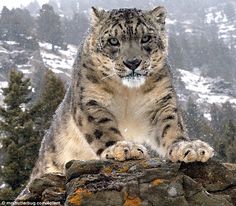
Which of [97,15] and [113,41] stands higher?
[97,15]

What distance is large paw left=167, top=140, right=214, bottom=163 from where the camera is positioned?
6859 mm

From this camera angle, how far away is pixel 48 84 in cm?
3869

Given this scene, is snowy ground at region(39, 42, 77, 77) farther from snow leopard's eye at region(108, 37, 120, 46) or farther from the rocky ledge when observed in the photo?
the rocky ledge

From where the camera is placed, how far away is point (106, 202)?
21.1 feet

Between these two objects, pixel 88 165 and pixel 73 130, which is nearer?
pixel 88 165

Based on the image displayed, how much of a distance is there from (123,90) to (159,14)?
1809 millimetres

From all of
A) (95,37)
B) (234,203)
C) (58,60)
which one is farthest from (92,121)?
(58,60)

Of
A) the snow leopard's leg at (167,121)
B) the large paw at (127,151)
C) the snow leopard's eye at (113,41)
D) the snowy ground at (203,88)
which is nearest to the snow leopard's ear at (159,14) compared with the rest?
the snow leopard's eye at (113,41)

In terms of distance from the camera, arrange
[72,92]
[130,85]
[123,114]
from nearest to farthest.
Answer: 1. [130,85]
2. [123,114]
3. [72,92]

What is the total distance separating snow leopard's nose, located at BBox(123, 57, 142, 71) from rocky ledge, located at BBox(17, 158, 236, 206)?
1716 millimetres

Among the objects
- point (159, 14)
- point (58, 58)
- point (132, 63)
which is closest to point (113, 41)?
point (132, 63)

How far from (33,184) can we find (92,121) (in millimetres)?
1438

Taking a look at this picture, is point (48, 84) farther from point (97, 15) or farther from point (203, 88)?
point (203, 88)

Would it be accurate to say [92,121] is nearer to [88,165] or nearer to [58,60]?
[88,165]
